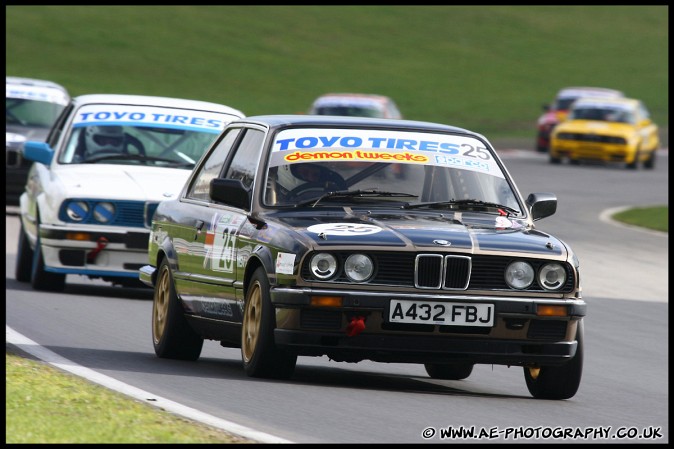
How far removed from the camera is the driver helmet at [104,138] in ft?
50.1

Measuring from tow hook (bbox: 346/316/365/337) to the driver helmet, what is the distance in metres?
6.78

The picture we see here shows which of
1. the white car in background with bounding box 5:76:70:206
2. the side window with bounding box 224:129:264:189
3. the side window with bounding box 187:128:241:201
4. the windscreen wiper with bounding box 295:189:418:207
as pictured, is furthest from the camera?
the white car in background with bounding box 5:76:70:206

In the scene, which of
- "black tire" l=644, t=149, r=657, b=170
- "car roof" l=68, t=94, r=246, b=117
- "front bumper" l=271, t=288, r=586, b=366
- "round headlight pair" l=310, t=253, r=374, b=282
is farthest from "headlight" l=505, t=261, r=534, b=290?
"black tire" l=644, t=149, r=657, b=170

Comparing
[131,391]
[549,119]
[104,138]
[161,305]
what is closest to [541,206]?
[161,305]

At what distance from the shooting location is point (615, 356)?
12195mm

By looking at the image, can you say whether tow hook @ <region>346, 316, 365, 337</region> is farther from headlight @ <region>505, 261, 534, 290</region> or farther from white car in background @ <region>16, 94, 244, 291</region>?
white car in background @ <region>16, 94, 244, 291</region>

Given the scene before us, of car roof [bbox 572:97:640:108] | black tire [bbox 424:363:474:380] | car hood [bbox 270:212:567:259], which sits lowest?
black tire [bbox 424:363:474:380]

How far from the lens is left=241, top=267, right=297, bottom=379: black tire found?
29.6ft

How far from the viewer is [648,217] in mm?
27156

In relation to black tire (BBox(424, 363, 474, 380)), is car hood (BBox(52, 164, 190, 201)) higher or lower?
higher

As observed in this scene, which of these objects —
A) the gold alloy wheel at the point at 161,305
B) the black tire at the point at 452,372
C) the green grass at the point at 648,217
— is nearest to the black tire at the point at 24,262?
the gold alloy wheel at the point at 161,305

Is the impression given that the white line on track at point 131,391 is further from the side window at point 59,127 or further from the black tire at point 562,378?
the side window at point 59,127

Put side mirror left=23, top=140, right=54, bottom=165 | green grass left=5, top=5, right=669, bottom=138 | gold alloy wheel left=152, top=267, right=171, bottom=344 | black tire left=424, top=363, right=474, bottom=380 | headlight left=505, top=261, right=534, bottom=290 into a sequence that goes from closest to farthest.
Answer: headlight left=505, top=261, right=534, bottom=290 → black tire left=424, top=363, right=474, bottom=380 → gold alloy wheel left=152, top=267, right=171, bottom=344 → side mirror left=23, top=140, right=54, bottom=165 → green grass left=5, top=5, right=669, bottom=138

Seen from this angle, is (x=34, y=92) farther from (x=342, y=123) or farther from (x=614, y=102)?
(x=614, y=102)
